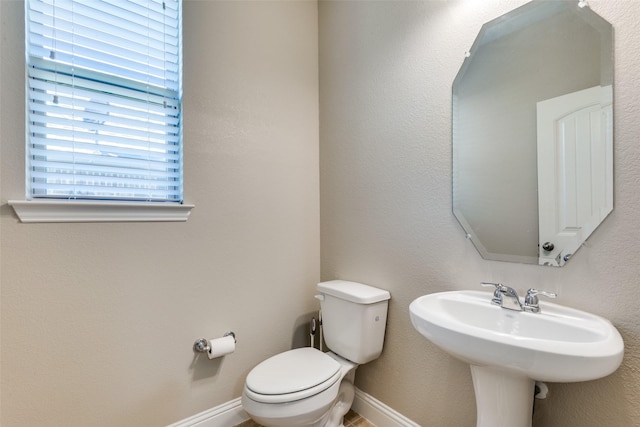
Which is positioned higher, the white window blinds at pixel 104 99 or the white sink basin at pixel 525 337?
the white window blinds at pixel 104 99

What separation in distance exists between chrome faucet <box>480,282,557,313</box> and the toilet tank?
55 centimetres

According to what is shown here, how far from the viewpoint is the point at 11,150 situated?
43.7 inches

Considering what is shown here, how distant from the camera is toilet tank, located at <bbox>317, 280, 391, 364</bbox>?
4.88ft

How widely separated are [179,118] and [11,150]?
638 mm

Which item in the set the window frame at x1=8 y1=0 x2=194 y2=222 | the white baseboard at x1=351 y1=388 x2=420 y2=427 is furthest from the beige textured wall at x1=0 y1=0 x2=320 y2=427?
the white baseboard at x1=351 y1=388 x2=420 y2=427

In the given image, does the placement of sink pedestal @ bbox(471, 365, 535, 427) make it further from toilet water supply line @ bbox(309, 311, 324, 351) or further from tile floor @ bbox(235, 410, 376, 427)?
toilet water supply line @ bbox(309, 311, 324, 351)

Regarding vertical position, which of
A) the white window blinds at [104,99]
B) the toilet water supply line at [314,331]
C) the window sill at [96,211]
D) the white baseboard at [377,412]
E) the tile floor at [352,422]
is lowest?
the tile floor at [352,422]

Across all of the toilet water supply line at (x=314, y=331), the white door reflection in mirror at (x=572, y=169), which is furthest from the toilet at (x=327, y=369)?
the white door reflection in mirror at (x=572, y=169)

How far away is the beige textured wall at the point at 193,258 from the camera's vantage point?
3.73 feet

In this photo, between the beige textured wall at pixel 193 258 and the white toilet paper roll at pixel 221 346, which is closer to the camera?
the beige textured wall at pixel 193 258

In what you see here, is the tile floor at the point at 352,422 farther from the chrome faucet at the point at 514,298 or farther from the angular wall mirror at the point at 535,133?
the angular wall mirror at the point at 535,133

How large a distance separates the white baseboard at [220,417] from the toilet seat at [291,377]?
1.39 ft

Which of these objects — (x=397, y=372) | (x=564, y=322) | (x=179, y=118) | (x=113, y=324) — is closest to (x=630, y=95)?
(x=564, y=322)

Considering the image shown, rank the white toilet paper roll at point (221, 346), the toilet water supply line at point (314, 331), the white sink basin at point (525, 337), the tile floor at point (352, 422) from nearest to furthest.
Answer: the white sink basin at point (525, 337) < the white toilet paper roll at point (221, 346) < the tile floor at point (352, 422) < the toilet water supply line at point (314, 331)
